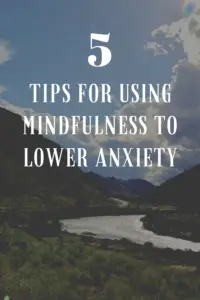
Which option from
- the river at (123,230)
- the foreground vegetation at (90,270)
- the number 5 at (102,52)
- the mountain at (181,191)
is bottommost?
the foreground vegetation at (90,270)

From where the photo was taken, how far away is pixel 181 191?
5.14 m

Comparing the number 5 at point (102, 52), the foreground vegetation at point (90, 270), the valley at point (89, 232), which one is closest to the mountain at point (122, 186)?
the valley at point (89, 232)

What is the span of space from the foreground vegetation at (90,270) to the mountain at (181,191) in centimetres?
40

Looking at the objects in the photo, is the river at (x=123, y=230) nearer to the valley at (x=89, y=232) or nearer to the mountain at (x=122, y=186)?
the valley at (x=89, y=232)

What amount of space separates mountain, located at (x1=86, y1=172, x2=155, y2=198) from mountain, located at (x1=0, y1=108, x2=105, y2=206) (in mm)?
76

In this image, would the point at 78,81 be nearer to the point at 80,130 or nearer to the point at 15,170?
the point at 80,130

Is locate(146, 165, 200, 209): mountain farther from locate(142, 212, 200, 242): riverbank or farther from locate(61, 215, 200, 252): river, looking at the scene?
locate(61, 215, 200, 252): river

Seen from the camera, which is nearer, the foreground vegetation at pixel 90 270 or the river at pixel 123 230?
the foreground vegetation at pixel 90 270

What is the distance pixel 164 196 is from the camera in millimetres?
5234

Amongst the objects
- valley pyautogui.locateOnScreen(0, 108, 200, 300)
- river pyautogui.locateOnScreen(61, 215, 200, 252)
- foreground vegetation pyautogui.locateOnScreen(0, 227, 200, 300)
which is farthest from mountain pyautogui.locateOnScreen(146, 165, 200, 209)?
foreground vegetation pyautogui.locateOnScreen(0, 227, 200, 300)

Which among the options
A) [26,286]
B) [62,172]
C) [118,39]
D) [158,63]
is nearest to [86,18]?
[118,39]

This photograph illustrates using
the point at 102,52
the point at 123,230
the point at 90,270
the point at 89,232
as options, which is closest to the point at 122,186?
the point at 123,230

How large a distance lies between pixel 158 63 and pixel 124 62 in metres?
0.28

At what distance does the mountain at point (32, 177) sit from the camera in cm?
514
